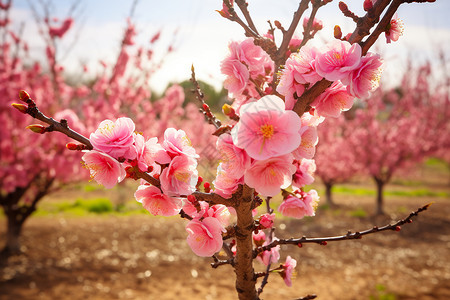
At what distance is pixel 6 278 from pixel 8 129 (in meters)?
2.41

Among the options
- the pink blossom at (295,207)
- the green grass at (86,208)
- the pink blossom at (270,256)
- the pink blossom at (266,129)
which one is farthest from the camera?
the green grass at (86,208)

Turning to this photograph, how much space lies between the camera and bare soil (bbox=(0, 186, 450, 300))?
16.1 feet

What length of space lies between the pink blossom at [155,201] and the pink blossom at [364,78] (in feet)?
2.35

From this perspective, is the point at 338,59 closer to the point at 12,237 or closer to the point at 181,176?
the point at 181,176

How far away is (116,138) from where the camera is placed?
112 cm

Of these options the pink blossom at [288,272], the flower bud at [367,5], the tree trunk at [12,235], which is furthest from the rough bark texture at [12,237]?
the flower bud at [367,5]

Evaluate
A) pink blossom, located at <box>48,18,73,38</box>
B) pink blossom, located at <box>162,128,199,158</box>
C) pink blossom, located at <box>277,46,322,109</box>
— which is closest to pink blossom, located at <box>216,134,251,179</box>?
pink blossom, located at <box>162,128,199,158</box>

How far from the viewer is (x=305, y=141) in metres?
1.15

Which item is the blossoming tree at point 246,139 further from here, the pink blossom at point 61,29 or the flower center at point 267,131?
the pink blossom at point 61,29

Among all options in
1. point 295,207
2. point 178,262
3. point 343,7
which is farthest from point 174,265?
point 343,7

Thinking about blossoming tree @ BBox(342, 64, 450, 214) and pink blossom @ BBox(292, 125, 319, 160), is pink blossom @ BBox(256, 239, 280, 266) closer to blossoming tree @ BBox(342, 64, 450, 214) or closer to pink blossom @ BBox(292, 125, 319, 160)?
pink blossom @ BBox(292, 125, 319, 160)

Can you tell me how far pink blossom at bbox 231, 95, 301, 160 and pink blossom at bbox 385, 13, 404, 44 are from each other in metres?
0.54

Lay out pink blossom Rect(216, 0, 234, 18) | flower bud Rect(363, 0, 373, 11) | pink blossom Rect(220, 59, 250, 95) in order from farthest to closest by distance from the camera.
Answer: pink blossom Rect(216, 0, 234, 18), pink blossom Rect(220, 59, 250, 95), flower bud Rect(363, 0, 373, 11)

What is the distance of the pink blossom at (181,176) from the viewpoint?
3.69 feet
